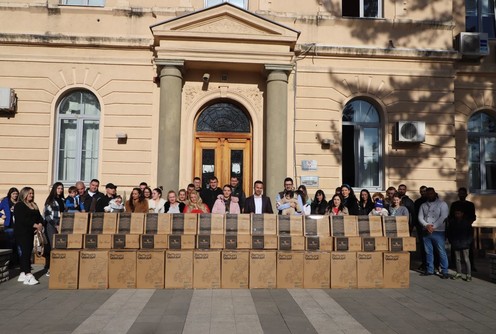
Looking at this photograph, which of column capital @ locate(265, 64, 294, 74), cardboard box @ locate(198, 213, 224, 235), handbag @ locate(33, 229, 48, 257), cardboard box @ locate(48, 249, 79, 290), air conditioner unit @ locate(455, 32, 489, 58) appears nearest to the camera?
cardboard box @ locate(48, 249, 79, 290)

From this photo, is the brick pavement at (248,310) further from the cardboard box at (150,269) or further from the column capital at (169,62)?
the column capital at (169,62)

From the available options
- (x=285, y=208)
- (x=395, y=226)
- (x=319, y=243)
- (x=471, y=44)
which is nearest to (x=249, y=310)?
(x=319, y=243)

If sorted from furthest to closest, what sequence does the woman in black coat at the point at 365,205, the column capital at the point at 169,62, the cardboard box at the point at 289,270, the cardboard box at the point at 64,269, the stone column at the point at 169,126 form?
the column capital at the point at 169,62
the stone column at the point at 169,126
the woman in black coat at the point at 365,205
the cardboard box at the point at 289,270
the cardboard box at the point at 64,269

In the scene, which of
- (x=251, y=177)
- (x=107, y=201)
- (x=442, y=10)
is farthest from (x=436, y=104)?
(x=107, y=201)

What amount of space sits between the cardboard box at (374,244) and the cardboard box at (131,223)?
12.9 feet

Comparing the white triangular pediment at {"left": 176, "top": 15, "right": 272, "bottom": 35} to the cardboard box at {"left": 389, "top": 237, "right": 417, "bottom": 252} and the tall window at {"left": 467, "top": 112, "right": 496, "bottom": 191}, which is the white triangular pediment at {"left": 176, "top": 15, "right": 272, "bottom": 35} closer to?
the cardboard box at {"left": 389, "top": 237, "right": 417, "bottom": 252}

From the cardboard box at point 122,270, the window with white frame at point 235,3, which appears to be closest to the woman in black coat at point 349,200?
the cardboard box at point 122,270

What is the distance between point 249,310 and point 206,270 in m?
1.57

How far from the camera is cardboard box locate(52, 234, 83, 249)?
23.6 ft

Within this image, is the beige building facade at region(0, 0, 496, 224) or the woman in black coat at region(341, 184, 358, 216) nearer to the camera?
the woman in black coat at region(341, 184, 358, 216)

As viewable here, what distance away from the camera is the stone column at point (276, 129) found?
36.2ft

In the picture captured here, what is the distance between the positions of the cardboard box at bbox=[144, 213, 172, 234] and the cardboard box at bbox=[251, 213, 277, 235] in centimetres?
148

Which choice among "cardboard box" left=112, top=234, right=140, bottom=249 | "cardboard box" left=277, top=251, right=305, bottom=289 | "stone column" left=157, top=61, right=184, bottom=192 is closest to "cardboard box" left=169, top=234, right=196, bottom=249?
"cardboard box" left=112, top=234, right=140, bottom=249

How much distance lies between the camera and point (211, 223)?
24.7 feet
